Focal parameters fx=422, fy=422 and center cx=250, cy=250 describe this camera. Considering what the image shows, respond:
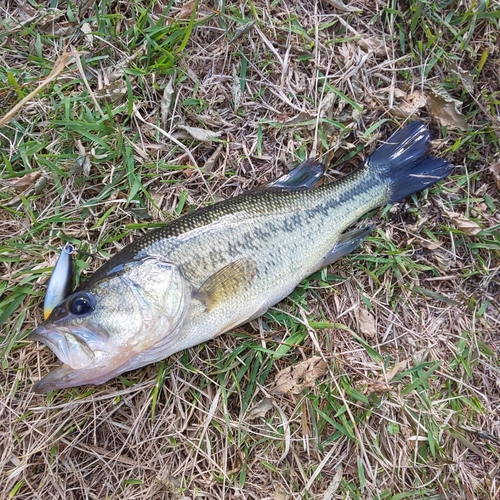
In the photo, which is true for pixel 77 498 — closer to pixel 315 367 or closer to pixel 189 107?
pixel 315 367

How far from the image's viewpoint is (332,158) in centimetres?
309

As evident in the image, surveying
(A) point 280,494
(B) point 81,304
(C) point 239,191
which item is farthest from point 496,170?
(B) point 81,304

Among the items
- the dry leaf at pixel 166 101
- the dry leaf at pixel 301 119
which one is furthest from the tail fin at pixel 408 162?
the dry leaf at pixel 166 101

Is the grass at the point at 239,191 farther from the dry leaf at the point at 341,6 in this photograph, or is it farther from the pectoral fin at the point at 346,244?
the pectoral fin at the point at 346,244

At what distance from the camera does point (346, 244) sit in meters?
2.86

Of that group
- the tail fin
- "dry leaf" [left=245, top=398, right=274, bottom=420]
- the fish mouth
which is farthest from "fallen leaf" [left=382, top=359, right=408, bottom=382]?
the fish mouth

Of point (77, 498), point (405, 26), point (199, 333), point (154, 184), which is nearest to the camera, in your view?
point (199, 333)

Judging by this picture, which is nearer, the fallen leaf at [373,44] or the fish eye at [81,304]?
the fish eye at [81,304]

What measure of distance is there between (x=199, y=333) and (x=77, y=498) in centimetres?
139

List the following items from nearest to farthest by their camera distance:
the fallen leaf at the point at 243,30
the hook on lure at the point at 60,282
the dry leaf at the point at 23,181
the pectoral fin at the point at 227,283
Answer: the pectoral fin at the point at 227,283
the hook on lure at the point at 60,282
the dry leaf at the point at 23,181
the fallen leaf at the point at 243,30

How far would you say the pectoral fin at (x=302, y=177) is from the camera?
2.88 m

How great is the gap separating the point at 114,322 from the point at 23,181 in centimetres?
130

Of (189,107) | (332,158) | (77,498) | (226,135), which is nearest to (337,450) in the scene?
(77,498)

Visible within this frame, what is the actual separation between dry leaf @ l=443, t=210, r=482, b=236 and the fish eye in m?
2.48
